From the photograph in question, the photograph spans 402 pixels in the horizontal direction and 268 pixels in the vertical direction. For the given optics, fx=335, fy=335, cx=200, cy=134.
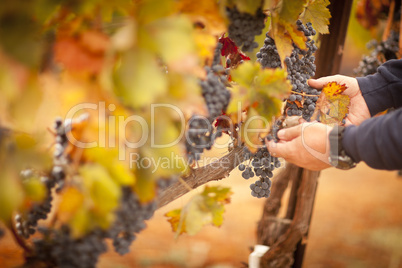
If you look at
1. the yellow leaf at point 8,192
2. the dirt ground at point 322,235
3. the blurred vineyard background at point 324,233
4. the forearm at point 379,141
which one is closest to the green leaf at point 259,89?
the forearm at point 379,141

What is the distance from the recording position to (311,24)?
3.39 feet

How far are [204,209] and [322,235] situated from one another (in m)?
2.33

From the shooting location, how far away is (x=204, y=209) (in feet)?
2.62

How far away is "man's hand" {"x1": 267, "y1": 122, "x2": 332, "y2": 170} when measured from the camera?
89 centimetres

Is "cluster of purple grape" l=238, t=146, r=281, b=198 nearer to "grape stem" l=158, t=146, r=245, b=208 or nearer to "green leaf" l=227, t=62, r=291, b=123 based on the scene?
"grape stem" l=158, t=146, r=245, b=208

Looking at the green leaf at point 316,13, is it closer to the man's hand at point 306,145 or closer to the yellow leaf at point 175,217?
the man's hand at point 306,145

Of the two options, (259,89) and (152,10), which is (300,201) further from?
(152,10)

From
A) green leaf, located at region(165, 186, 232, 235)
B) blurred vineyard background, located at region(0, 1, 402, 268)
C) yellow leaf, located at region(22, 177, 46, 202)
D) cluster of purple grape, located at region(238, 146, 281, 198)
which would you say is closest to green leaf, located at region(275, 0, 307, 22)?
cluster of purple grape, located at region(238, 146, 281, 198)

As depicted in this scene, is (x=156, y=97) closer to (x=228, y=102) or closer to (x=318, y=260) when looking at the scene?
(x=228, y=102)

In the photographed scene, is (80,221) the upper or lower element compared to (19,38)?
lower

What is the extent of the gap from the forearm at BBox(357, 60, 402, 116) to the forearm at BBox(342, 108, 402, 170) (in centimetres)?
39

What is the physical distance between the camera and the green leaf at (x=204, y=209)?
2.58 ft

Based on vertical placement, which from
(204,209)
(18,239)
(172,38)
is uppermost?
(172,38)

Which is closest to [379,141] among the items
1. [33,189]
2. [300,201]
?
[33,189]
